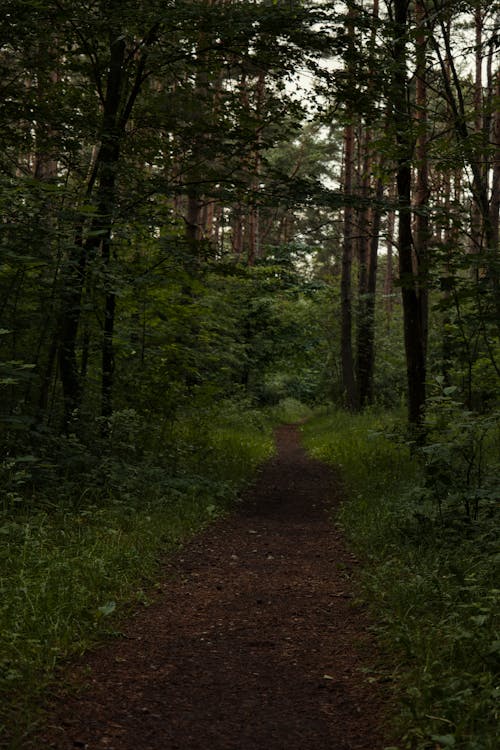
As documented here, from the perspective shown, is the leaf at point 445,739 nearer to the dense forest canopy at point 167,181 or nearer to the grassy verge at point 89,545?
the grassy verge at point 89,545

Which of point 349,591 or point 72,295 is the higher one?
point 72,295

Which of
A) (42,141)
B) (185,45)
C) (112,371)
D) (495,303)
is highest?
(185,45)

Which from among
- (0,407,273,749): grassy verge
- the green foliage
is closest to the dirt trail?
(0,407,273,749): grassy verge

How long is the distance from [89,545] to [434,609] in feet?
10.1

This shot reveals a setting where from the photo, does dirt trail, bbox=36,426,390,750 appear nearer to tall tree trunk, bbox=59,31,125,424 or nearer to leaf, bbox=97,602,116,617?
leaf, bbox=97,602,116,617

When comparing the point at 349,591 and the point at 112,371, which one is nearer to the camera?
the point at 349,591

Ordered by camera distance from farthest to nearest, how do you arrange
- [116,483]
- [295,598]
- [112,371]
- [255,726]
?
[112,371] < [116,483] < [295,598] < [255,726]

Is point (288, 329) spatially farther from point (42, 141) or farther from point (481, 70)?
point (42, 141)

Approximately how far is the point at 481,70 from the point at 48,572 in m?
23.8

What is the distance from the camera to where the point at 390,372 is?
27.4 meters

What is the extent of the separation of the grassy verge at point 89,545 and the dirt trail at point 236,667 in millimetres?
208

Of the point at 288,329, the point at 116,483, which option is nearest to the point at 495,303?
the point at 116,483

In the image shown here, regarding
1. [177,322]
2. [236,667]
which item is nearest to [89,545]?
[236,667]

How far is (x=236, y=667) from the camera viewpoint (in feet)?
13.5
